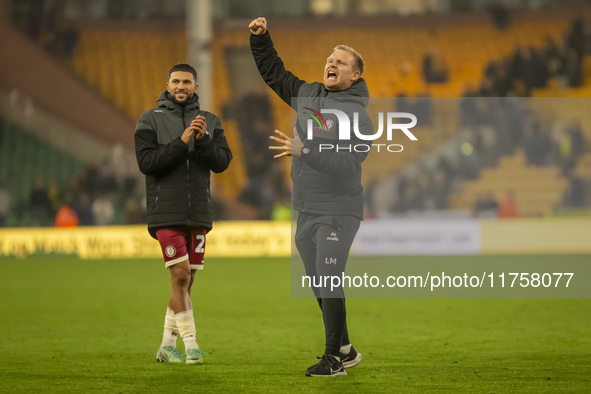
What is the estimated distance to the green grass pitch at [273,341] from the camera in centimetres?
543

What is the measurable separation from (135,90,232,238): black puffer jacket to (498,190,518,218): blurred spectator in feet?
46.1

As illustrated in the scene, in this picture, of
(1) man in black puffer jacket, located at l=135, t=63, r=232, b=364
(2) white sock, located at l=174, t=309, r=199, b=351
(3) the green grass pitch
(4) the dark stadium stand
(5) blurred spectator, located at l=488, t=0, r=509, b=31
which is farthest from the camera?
(5) blurred spectator, located at l=488, t=0, r=509, b=31

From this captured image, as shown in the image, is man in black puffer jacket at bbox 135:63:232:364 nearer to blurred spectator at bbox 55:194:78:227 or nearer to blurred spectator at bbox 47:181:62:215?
blurred spectator at bbox 55:194:78:227

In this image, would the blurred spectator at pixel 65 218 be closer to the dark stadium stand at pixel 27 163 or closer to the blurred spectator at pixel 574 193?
the dark stadium stand at pixel 27 163

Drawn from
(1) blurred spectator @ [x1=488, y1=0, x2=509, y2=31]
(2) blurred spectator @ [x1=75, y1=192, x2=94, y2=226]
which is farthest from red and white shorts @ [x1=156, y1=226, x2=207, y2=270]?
(1) blurred spectator @ [x1=488, y1=0, x2=509, y2=31]

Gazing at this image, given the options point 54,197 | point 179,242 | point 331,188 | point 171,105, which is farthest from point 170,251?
point 54,197

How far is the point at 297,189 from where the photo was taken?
5.72m

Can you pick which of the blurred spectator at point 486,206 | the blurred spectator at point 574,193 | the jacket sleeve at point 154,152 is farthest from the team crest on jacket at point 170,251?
the blurred spectator at point 574,193

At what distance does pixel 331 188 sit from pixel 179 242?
46.4 inches

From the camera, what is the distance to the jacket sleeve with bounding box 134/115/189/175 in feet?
19.1

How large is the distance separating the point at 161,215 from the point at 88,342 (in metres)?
1.90

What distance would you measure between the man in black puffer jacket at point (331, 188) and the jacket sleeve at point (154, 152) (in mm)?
729

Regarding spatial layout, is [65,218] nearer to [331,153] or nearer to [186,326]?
[186,326]

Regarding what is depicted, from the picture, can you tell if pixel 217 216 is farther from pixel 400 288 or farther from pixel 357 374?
pixel 357 374
